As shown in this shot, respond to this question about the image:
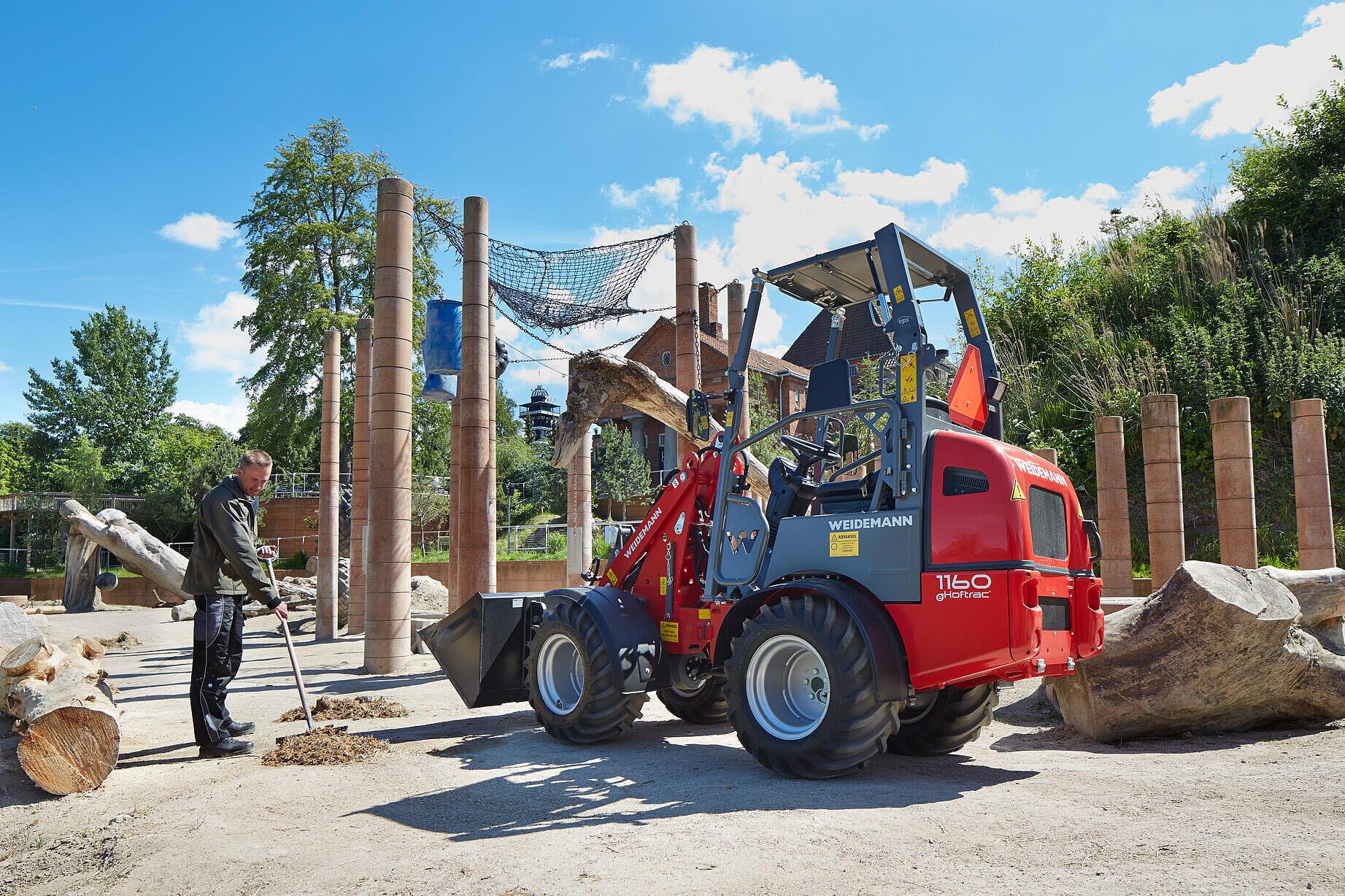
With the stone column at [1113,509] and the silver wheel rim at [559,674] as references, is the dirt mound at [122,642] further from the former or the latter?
the stone column at [1113,509]

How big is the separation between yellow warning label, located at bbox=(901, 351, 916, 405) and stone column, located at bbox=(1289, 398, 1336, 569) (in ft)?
26.0

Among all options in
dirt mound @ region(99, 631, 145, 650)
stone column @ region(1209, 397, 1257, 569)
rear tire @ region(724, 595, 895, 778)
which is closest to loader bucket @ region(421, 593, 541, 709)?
rear tire @ region(724, 595, 895, 778)

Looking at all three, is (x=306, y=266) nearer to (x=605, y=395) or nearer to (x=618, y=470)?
(x=618, y=470)

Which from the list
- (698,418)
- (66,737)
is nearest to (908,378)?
(698,418)

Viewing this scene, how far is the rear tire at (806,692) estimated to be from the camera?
5527mm

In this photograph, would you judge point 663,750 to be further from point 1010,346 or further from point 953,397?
point 1010,346

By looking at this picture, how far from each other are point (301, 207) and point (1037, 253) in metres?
23.6

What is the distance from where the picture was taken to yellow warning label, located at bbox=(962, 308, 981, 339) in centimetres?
702

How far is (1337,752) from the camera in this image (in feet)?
20.9

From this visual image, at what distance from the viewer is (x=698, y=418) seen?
7.11m

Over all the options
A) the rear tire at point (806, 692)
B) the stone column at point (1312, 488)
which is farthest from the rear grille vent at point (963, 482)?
the stone column at point (1312, 488)

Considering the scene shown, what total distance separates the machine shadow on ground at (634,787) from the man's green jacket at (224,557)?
5.78 feet

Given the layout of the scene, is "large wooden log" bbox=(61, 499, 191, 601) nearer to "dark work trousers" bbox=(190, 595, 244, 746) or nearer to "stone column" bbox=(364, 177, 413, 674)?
"stone column" bbox=(364, 177, 413, 674)

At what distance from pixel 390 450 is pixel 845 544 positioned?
285 inches
